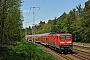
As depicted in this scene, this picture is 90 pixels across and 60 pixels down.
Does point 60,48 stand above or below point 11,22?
below

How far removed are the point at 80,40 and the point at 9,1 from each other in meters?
66.2

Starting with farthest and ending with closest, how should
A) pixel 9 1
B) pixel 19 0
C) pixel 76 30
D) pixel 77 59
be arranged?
pixel 76 30
pixel 19 0
pixel 77 59
pixel 9 1

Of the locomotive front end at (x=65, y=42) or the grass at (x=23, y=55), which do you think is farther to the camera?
the locomotive front end at (x=65, y=42)

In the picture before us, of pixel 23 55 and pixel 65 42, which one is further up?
pixel 65 42

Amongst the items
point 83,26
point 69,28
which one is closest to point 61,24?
point 69,28

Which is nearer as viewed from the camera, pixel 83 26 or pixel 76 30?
pixel 83 26

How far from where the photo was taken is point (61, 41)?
3478 centimetres

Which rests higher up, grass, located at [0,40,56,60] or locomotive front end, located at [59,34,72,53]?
locomotive front end, located at [59,34,72,53]

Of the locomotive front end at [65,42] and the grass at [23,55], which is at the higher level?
the locomotive front end at [65,42]

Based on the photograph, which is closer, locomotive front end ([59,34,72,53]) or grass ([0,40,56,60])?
grass ([0,40,56,60])

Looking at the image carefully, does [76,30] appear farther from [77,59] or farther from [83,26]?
[77,59]

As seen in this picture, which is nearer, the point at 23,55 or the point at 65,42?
the point at 23,55

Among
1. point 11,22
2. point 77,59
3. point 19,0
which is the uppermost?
point 19,0

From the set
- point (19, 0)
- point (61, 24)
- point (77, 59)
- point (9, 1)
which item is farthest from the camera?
point (61, 24)
